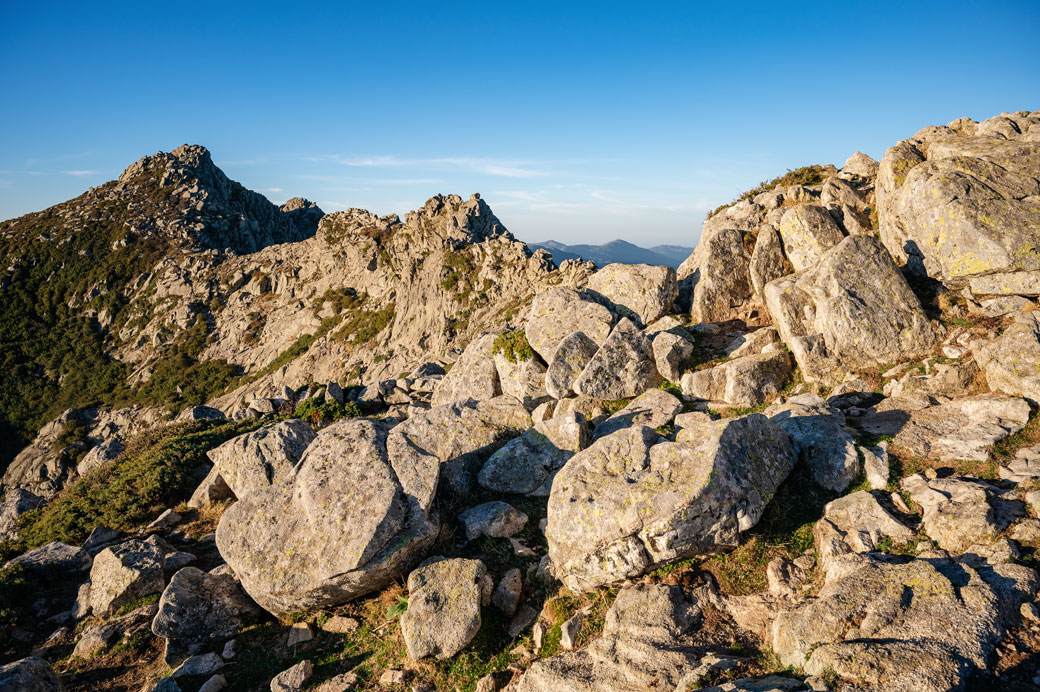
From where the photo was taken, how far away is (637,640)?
8.74 m

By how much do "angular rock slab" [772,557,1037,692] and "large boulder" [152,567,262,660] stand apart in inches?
479

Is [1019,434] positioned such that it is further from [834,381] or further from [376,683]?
[376,683]

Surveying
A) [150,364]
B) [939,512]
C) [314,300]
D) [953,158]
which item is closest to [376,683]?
[939,512]

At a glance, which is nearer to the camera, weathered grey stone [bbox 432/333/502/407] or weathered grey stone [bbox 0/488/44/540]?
weathered grey stone [bbox 432/333/502/407]

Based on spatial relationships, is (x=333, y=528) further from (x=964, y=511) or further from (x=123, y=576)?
(x=964, y=511)

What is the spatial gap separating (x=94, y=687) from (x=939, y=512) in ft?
60.3

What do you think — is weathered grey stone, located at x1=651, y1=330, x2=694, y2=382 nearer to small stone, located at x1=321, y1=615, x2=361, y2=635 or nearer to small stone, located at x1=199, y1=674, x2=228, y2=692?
small stone, located at x1=321, y1=615, x2=361, y2=635

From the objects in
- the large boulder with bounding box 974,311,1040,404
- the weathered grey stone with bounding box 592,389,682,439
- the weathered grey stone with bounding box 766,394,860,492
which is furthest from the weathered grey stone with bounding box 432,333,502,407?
the large boulder with bounding box 974,311,1040,404

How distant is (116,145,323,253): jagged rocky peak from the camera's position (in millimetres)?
112375

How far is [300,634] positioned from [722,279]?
62.0 ft

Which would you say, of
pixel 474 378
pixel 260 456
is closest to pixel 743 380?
pixel 474 378

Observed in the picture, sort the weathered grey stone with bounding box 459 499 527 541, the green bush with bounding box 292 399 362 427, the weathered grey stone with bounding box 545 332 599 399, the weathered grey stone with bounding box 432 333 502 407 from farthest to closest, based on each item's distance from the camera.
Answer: the green bush with bounding box 292 399 362 427 → the weathered grey stone with bounding box 432 333 502 407 → the weathered grey stone with bounding box 545 332 599 399 → the weathered grey stone with bounding box 459 499 527 541

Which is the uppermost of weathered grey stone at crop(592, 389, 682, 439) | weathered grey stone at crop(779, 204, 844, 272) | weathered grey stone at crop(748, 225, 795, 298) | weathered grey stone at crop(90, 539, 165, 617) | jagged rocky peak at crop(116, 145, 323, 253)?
jagged rocky peak at crop(116, 145, 323, 253)

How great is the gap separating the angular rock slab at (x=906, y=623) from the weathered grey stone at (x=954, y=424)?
402 centimetres
